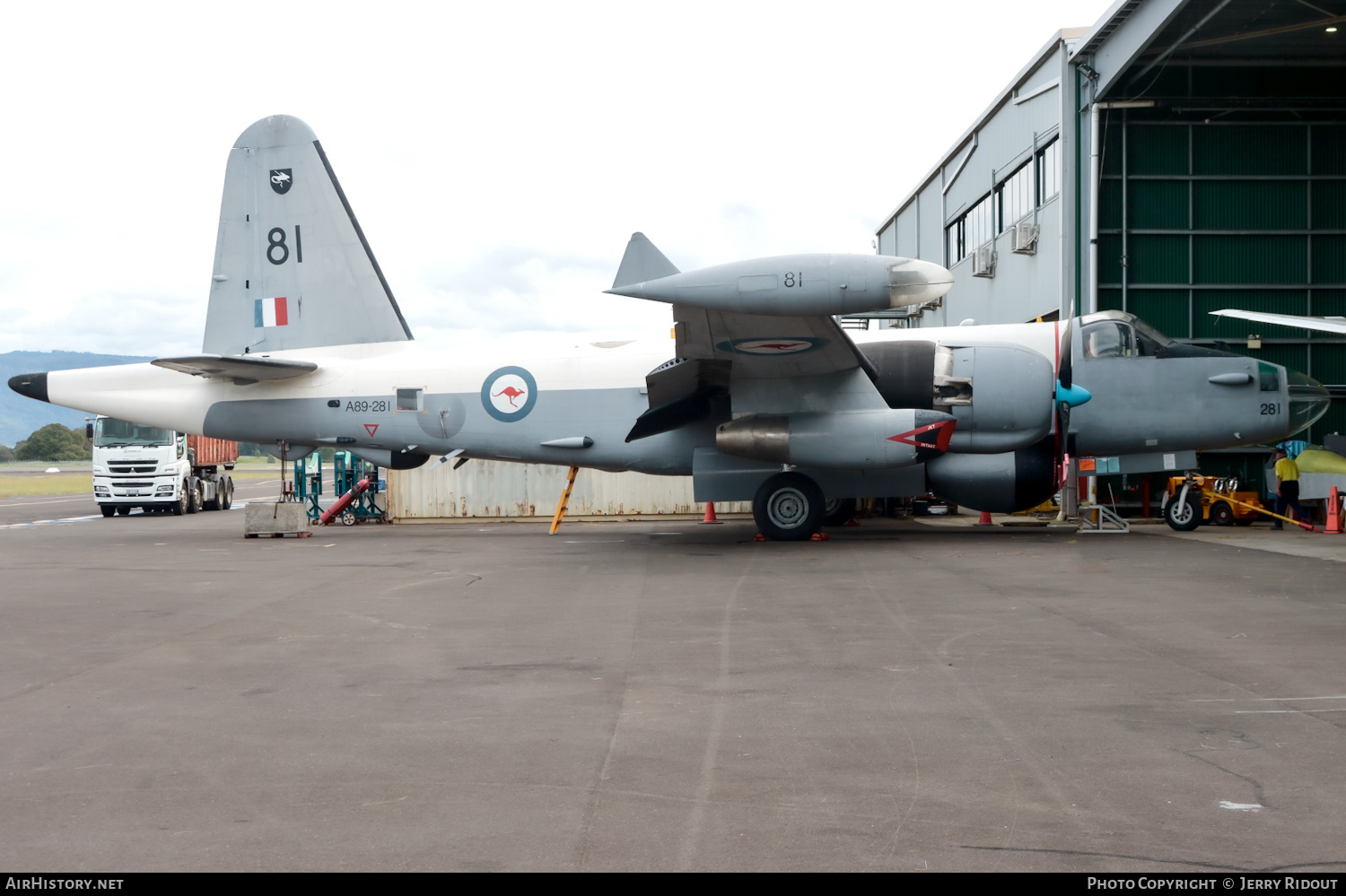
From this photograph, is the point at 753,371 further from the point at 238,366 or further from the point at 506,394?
the point at 238,366

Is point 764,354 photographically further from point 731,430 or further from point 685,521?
point 685,521

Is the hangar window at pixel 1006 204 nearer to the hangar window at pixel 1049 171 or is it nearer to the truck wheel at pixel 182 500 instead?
the hangar window at pixel 1049 171

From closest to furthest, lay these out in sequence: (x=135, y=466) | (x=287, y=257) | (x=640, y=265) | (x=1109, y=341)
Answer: (x=640, y=265)
(x=1109, y=341)
(x=287, y=257)
(x=135, y=466)

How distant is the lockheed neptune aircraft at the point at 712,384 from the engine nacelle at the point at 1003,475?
1.2 inches

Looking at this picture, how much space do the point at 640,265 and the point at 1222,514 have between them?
42.4ft

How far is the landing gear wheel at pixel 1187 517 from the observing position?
17.9m

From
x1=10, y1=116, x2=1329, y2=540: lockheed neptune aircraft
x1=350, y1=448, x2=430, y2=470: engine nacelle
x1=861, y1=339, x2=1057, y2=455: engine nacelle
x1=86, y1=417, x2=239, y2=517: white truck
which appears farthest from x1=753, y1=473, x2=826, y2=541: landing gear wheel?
x1=86, y1=417, x2=239, y2=517: white truck

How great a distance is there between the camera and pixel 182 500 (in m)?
29.7

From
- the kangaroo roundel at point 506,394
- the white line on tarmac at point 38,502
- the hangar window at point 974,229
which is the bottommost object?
the white line on tarmac at point 38,502

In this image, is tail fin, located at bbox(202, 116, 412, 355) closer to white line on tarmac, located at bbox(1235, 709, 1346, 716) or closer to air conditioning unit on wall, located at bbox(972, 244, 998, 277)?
air conditioning unit on wall, located at bbox(972, 244, 998, 277)

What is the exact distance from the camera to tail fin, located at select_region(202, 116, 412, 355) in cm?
1830
